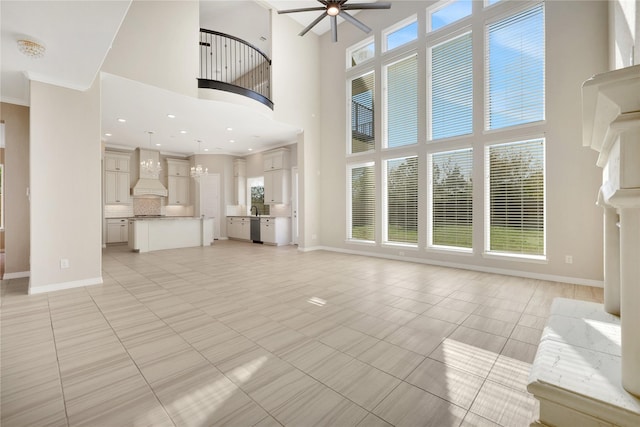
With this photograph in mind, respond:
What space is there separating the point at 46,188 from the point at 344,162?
564 centimetres

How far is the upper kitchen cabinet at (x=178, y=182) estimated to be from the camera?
34.0 ft

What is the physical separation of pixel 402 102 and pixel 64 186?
6297 millimetres

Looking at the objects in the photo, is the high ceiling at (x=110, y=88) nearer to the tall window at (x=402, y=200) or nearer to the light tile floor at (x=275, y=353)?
the light tile floor at (x=275, y=353)

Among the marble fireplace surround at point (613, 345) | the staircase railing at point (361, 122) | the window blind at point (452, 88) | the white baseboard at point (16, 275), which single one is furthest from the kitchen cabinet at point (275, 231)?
the marble fireplace surround at point (613, 345)

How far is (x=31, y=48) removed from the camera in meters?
2.85

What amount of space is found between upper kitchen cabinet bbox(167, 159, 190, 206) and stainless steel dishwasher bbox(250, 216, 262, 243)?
325 cm

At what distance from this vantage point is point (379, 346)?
2.22m

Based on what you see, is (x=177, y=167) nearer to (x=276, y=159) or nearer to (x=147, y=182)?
(x=147, y=182)

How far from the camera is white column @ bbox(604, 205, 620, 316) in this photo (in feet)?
5.59

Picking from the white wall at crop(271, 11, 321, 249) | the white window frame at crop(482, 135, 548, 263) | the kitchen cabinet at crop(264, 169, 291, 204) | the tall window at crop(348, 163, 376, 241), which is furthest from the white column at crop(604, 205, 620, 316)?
the kitchen cabinet at crop(264, 169, 291, 204)

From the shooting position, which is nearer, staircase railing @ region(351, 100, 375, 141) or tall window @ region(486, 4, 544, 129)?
tall window @ region(486, 4, 544, 129)

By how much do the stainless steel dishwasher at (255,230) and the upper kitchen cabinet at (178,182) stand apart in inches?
128

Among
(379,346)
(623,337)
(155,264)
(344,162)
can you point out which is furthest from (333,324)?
(344,162)

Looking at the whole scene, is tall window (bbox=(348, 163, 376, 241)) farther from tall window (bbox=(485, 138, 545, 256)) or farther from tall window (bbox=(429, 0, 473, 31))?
tall window (bbox=(429, 0, 473, 31))
